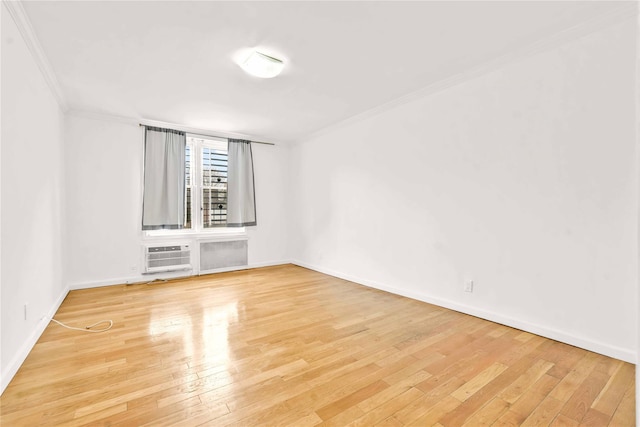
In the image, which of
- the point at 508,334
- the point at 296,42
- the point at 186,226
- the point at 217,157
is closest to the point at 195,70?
the point at 296,42

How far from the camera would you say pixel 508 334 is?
260 centimetres

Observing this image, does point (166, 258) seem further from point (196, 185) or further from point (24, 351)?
point (24, 351)

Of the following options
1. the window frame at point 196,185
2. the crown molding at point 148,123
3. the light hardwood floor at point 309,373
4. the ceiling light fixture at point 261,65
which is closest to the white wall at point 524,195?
the light hardwood floor at point 309,373

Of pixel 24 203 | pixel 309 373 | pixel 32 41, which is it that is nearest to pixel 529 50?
pixel 309 373

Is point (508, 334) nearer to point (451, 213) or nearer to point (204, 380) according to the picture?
point (451, 213)

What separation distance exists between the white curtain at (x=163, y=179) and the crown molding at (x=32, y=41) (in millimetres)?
1344

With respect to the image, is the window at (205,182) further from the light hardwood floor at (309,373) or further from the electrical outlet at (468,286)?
the electrical outlet at (468,286)

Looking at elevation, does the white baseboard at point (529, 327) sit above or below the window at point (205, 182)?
below

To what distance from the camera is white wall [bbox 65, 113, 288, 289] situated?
13.5ft

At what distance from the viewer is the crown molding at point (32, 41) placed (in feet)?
6.46

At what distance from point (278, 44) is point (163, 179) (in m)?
3.20

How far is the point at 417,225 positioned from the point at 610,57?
7.06 feet

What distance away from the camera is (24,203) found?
7.50 feet

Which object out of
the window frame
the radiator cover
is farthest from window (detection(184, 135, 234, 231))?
the radiator cover
